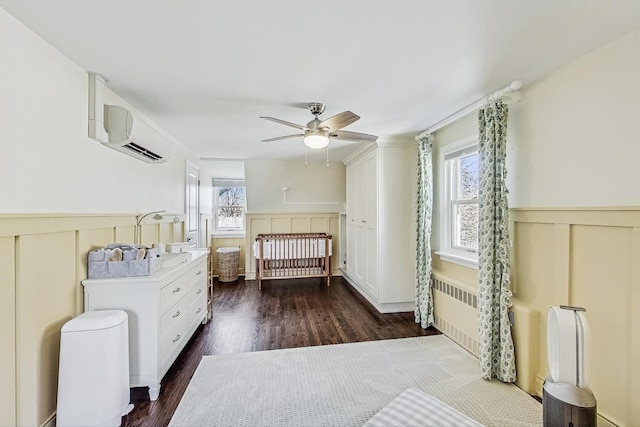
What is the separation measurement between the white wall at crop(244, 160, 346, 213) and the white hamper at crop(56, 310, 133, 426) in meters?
3.61

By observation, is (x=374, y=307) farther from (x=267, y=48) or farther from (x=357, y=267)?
(x=267, y=48)

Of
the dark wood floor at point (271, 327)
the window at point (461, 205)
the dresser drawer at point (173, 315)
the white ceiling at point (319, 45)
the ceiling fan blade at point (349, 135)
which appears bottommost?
the dark wood floor at point (271, 327)

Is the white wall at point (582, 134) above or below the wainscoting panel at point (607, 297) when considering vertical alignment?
above

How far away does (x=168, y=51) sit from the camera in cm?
164

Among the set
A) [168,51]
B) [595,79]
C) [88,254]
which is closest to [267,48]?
[168,51]

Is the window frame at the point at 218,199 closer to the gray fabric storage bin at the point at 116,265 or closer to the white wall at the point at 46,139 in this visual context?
the white wall at the point at 46,139

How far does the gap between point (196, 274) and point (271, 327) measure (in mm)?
1063

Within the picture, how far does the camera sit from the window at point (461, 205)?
9.20 ft

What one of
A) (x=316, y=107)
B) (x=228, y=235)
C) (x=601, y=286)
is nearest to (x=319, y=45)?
(x=316, y=107)

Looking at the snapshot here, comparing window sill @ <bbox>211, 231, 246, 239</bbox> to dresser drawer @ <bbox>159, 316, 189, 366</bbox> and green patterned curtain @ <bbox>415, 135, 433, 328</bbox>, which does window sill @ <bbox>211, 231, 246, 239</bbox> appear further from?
green patterned curtain @ <bbox>415, 135, 433, 328</bbox>

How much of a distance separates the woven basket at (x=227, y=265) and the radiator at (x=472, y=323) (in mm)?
3708

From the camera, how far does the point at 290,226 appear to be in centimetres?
562

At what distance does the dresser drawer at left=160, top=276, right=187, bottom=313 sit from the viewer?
2064 mm

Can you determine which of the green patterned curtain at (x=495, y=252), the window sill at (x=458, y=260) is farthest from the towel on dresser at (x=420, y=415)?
the window sill at (x=458, y=260)
